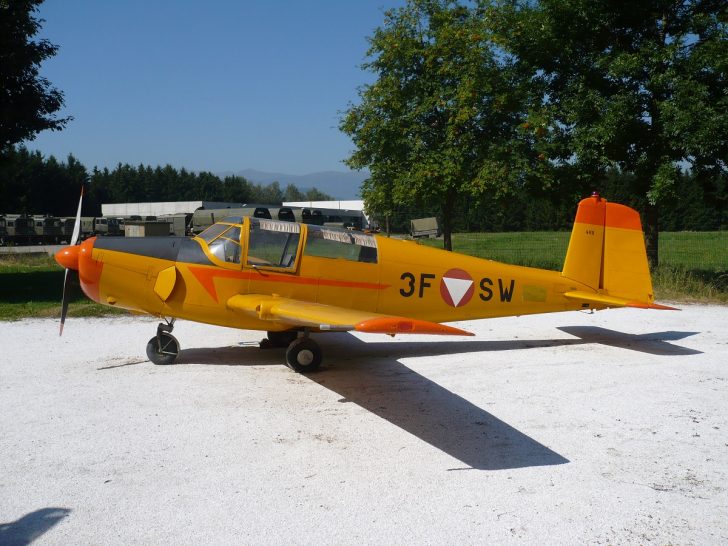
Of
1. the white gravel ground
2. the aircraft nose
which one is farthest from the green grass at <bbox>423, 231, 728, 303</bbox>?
the aircraft nose

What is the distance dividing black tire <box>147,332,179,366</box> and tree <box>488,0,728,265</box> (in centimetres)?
1198

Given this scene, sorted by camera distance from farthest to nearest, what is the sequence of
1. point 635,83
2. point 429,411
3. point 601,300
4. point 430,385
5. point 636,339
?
point 635,83
point 636,339
point 601,300
point 430,385
point 429,411

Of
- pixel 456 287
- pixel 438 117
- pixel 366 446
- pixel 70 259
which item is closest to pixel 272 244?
pixel 70 259

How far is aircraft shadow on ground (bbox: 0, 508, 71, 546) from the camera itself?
12.0 feet

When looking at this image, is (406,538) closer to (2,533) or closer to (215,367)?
(2,533)

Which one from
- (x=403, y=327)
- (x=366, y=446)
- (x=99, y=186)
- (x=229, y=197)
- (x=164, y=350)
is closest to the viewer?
(x=403, y=327)

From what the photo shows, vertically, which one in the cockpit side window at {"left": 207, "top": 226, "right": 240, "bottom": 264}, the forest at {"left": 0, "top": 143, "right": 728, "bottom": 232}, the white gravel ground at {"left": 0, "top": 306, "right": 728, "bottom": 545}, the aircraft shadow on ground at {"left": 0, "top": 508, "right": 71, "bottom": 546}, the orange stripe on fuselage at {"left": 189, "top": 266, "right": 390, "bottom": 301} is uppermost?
the forest at {"left": 0, "top": 143, "right": 728, "bottom": 232}

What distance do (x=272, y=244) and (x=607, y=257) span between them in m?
5.72

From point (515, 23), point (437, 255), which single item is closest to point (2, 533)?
point (437, 255)

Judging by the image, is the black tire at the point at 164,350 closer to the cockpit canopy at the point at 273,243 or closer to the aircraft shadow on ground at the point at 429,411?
the cockpit canopy at the point at 273,243

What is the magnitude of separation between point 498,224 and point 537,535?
2205 inches

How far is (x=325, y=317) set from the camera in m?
6.00

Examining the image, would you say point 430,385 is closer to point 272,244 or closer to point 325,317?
point 325,317

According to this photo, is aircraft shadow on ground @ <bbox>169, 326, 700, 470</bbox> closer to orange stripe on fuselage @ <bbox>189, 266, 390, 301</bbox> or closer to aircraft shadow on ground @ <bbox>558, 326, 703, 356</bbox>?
aircraft shadow on ground @ <bbox>558, 326, 703, 356</bbox>
